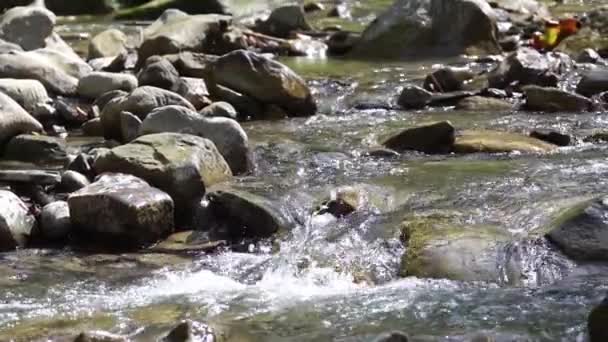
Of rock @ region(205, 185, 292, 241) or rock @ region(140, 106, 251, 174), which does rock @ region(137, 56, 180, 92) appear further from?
rock @ region(205, 185, 292, 241)

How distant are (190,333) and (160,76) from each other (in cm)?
639

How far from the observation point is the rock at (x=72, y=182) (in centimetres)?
789

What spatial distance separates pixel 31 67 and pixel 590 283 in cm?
720

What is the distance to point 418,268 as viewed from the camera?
6.35 meters

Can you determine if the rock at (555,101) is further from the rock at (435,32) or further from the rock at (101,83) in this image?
the rock at (101,83)

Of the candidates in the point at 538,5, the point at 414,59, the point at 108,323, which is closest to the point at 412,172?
the point at 108,323

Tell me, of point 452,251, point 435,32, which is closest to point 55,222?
point 452,251

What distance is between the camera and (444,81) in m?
12.0

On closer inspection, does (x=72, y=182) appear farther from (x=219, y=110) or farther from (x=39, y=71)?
(x=39, y=71)

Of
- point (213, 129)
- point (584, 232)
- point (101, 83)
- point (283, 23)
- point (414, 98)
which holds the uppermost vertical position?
point (584, 232)

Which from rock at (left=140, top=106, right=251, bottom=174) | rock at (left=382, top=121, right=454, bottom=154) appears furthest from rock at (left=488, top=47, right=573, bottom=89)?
rock at (left=140, top=106, right=251, bottom=174)

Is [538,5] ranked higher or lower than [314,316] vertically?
lower

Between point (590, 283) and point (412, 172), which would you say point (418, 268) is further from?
point (412, 172)

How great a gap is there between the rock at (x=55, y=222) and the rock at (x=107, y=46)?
6.61m
